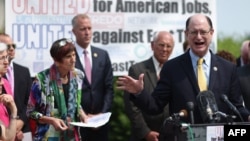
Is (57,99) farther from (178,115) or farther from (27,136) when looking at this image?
(178,115)

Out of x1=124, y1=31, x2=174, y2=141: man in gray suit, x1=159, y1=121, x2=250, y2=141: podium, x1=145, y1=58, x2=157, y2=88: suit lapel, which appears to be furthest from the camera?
x1=145, y1=58, x2=157, y2=88: suit lapel

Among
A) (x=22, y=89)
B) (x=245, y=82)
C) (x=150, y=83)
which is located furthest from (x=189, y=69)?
(x=22, y=89)

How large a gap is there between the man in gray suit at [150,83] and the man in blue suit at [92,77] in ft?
0.98

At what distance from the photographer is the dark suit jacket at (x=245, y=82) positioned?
10.9m

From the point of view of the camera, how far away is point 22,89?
11094mm

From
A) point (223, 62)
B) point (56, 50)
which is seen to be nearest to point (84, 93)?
point (56, 50)

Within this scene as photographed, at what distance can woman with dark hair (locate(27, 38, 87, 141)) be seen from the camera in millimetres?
9703

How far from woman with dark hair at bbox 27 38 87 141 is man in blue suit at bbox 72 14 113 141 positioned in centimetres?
140

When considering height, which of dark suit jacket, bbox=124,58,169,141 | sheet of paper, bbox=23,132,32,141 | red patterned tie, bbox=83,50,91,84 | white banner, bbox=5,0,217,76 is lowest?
sheet of paper, bbox=23,132,32,141

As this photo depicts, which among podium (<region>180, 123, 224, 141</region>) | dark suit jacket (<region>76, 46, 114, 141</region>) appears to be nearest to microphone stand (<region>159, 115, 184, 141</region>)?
podium (<region>180, 123, 224, 141</region>)

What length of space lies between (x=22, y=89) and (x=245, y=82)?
2.67 m

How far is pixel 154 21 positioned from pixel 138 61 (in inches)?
23.9

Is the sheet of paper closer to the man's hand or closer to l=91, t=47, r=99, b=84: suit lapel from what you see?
l=91, t=47, r=99, b=84: suit lapel

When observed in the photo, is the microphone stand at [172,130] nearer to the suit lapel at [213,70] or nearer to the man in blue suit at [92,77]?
the suit lapel at [213,70]
